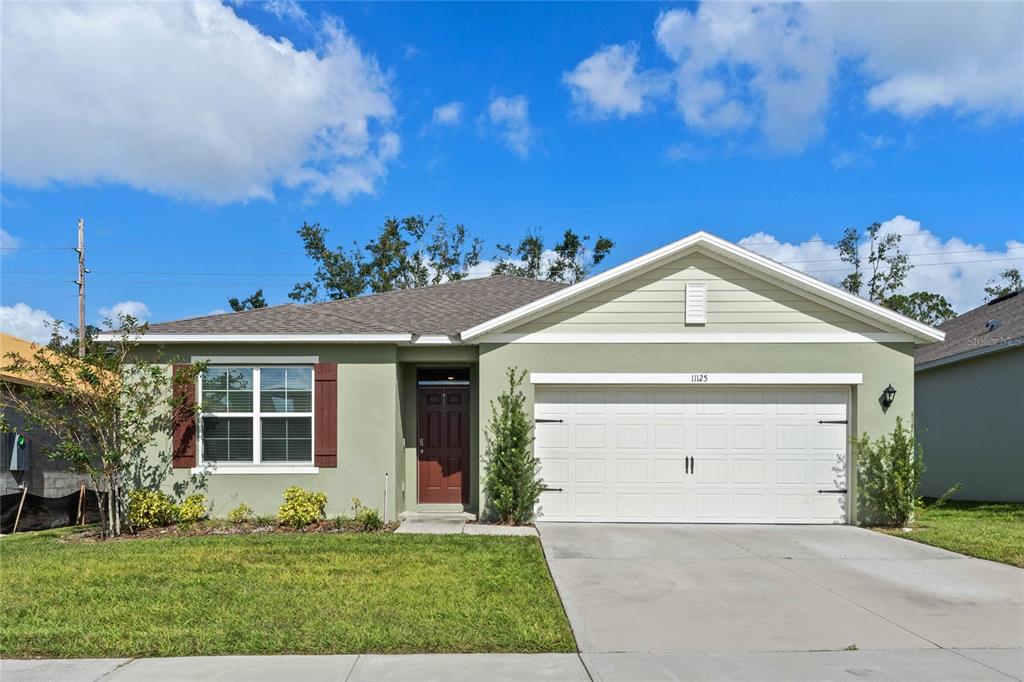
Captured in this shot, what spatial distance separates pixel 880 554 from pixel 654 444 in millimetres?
3494

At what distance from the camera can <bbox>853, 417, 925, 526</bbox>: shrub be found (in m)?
10.6

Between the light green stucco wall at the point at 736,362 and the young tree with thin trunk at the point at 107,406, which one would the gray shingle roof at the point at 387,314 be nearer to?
the young tree with thin trunk at the point at 107,406

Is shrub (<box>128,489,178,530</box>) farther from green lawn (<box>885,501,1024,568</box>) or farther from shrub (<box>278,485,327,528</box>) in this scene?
green lawn (<box>885,501,1024,568</box>)

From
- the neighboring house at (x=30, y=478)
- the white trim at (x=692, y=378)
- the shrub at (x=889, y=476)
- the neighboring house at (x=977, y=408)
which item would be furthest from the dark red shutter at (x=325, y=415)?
the neighboring house at (x=977, y=408)

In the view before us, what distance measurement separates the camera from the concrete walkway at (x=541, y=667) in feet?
15.5

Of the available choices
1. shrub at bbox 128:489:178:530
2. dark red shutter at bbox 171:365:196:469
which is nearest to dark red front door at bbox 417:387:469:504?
dark red shutter at bbox 171:365:196:469

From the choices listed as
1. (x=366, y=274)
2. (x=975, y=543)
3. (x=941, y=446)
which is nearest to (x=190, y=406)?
(x=975, y=543)

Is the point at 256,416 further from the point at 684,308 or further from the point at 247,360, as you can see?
the point at 684,308

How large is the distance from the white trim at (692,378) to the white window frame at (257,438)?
362 centimetres

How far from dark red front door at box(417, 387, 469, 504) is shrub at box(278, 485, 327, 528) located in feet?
6.80

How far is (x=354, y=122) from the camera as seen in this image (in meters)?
17.8

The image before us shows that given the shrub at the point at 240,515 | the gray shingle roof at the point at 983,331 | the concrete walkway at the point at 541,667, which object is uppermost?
the gray shingle roof at the point at 983,331

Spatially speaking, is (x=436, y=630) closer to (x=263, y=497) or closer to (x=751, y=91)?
(x=263, y=497)

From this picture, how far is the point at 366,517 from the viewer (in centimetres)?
1034
